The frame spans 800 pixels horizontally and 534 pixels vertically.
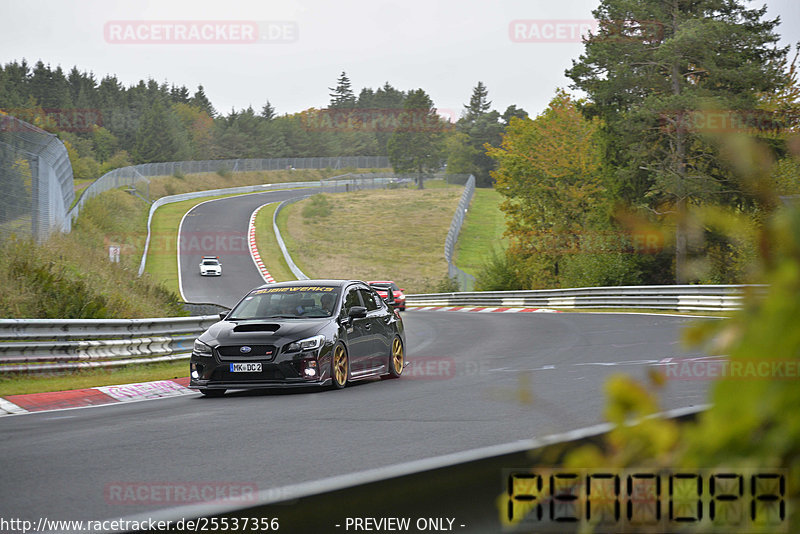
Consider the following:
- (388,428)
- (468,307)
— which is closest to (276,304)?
(388,428)

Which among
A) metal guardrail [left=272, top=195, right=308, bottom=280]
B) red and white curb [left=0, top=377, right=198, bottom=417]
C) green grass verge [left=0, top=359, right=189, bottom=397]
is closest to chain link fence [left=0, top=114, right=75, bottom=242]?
green grass verge [left=0, top=359, right=189, bottom=397]

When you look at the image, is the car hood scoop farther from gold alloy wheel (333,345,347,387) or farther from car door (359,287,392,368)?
car door (359,287,392,368)

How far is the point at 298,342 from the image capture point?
1229 centimetres

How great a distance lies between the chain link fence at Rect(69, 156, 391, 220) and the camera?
58.4 m

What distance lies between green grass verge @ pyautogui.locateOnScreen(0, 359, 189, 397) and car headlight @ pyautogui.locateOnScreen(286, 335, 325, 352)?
3478 mm

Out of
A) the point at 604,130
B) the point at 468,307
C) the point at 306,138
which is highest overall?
the point at 306,138

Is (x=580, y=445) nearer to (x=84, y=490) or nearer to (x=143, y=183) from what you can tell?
(x=84, y=490)

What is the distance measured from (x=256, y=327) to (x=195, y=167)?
354 feet

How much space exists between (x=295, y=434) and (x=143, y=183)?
262 feet

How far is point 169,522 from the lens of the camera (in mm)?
2406

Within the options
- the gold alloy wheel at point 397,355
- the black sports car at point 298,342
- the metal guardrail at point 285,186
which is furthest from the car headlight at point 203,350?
the metal guardrail at point 285,186

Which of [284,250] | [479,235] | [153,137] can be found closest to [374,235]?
[479,235]

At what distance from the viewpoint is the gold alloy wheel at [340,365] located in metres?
12.8
